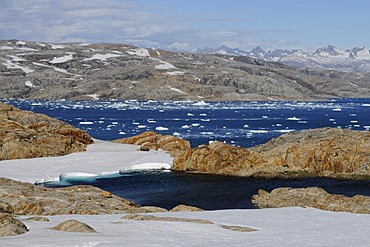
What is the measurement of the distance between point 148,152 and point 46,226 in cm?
4029

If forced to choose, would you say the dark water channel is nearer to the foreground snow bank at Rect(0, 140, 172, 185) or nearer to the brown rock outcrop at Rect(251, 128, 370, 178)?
the foreground snow bank at Rect(0, 140, 172, 185)

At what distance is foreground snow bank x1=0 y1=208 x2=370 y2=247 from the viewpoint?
70.9 ft

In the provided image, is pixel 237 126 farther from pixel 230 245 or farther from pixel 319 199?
pixel 230 245

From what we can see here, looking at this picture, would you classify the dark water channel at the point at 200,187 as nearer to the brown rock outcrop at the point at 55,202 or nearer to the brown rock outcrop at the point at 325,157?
A: the brown rock outcrop at the point at 325,157

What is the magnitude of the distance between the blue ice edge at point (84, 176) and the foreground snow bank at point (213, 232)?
21365 millimetres

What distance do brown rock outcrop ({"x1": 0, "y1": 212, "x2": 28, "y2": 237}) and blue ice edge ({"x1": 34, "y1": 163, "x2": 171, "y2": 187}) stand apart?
2599 centimetres

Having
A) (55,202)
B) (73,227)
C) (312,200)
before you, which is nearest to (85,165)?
(55,202)

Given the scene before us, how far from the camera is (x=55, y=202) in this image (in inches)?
1309

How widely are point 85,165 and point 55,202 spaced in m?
24.2

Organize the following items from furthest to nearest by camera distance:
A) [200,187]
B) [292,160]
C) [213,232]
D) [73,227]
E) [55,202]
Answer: [292,160]
[200,187]
[55,202]
[213,232]
[73,227]

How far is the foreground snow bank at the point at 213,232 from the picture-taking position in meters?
21.6

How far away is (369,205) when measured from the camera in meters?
35.8

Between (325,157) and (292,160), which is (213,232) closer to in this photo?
(292,160)

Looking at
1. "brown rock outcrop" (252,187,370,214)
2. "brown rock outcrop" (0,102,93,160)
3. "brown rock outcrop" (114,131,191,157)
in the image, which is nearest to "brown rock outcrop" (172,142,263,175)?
"brown rock outcrop" (114,131,191,157)
